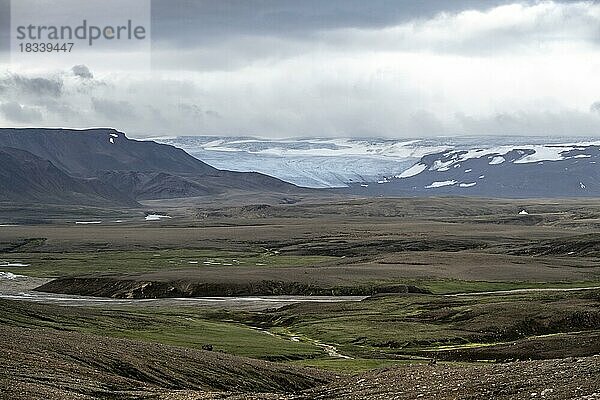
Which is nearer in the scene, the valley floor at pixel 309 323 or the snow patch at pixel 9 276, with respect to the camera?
the valley floor at pixel 309 323

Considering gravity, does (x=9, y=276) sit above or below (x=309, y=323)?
below

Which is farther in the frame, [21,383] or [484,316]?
[484,316]

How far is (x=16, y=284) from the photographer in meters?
140

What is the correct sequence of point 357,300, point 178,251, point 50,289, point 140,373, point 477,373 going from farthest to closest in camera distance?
point 178,251 → point 50,289 → point 357,300 → point 140,373 → point 477,373

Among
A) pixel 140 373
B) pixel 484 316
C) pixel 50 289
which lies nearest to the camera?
pixel 140 373

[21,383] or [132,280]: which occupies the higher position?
[21,383]

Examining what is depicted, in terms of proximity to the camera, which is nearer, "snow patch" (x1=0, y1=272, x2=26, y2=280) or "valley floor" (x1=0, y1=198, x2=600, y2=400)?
"valley floor" (x1=0, y1=198, x2=600, y2=400)

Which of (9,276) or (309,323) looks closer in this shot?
(309,323)

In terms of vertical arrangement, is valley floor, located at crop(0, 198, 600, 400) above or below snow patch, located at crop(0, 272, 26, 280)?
above

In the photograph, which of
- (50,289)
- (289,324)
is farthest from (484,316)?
(50,289)

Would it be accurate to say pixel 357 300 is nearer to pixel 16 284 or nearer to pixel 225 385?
pixel 16 284

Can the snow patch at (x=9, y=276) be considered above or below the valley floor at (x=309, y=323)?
below

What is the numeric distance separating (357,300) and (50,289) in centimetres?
4692

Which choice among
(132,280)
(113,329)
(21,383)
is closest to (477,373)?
(21,383)
